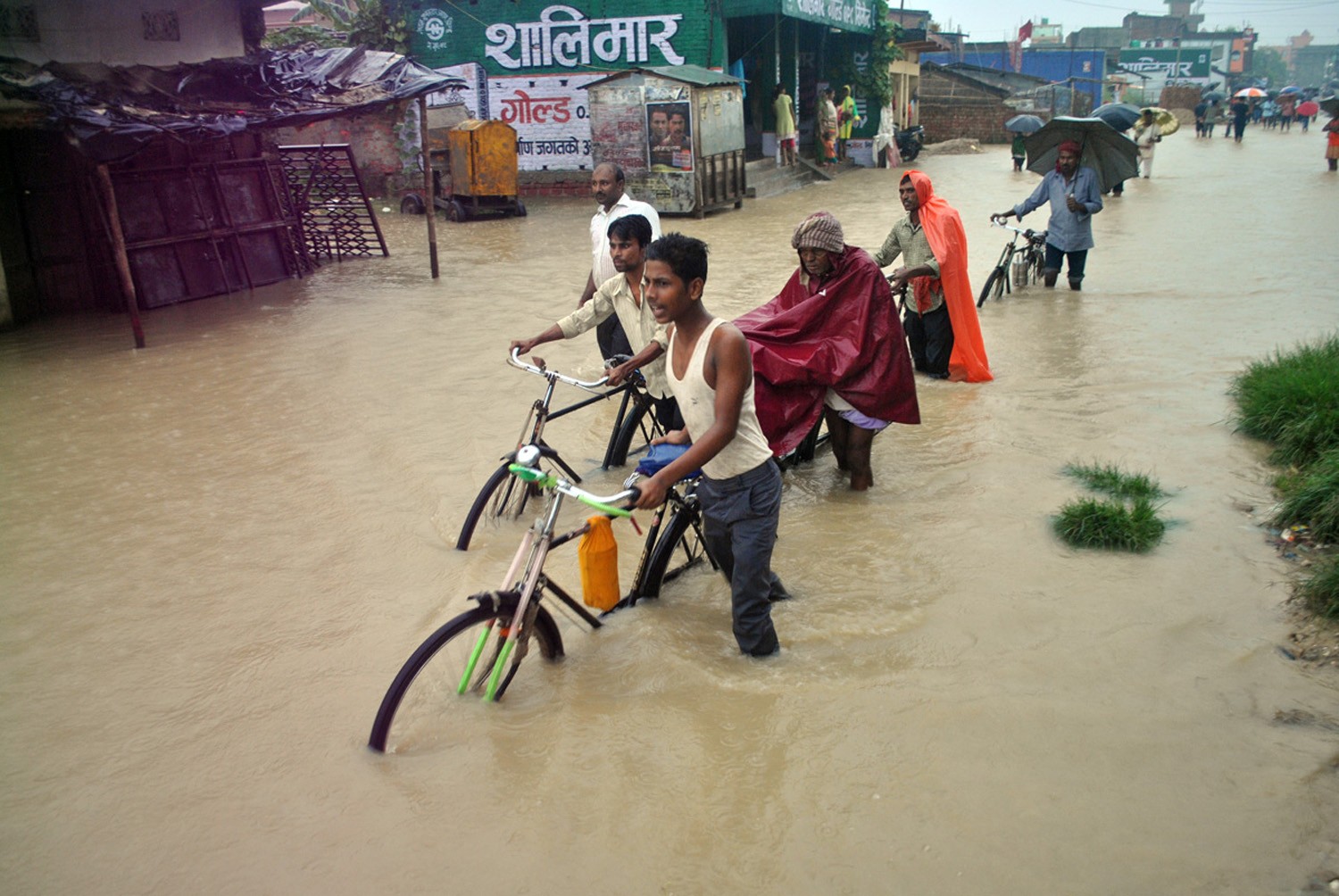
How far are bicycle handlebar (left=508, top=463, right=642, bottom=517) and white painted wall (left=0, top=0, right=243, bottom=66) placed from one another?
382 inches

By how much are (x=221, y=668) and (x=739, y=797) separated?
2269mm

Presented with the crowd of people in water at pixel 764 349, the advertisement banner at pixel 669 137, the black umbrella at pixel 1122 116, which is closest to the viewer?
the crowd of people in water at pixel 764 349

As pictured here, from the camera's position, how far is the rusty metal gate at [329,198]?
13.9 m

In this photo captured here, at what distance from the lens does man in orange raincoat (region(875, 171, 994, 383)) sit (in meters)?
6.81

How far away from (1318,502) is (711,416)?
10.8 feet

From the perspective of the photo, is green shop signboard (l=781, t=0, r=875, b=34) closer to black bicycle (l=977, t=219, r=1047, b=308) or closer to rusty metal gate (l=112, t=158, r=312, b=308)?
black bicycle (l=977, t=219, r=1047, b=308)

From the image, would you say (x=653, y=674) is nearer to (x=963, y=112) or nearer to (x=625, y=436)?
(x=625, y=436)

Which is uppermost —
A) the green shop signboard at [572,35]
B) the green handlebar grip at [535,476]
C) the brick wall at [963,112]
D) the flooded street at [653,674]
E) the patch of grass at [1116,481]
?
the green shop signboard at [572,35]

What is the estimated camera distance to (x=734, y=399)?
3.28 m

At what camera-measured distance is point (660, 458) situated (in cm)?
351

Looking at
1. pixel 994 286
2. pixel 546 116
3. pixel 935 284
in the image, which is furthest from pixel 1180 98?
pixel 935 284

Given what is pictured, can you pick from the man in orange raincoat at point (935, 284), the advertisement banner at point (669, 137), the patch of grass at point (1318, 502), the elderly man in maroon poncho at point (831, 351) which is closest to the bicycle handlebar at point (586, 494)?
the elderly man in maroon poncho at point (831, 351)

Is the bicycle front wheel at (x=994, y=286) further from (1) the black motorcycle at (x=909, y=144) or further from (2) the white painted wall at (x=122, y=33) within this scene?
(1) the black motorcycle at (x=909, y=144)

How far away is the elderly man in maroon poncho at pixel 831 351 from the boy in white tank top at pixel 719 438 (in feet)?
5.15
